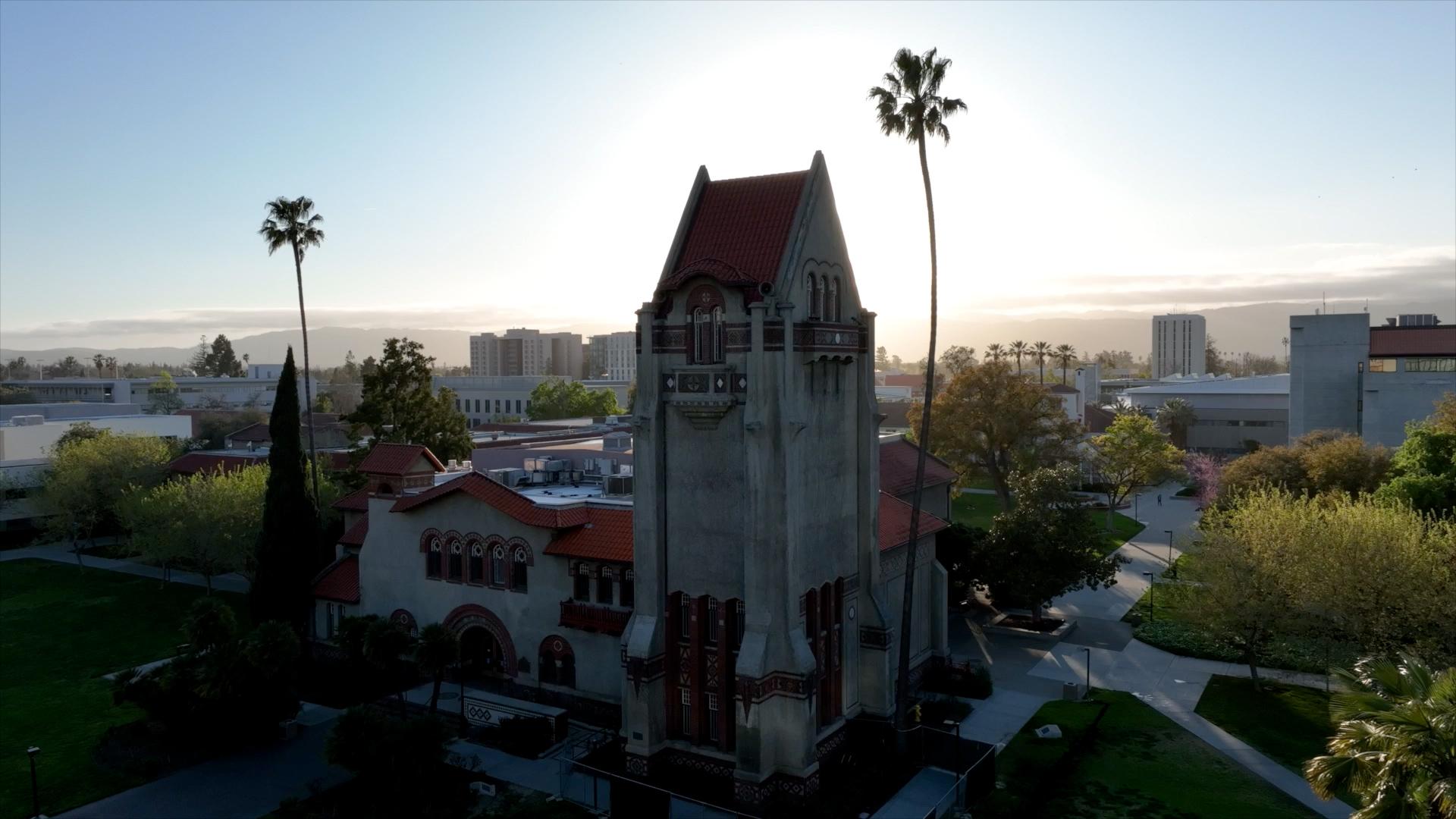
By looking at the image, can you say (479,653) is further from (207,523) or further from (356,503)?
(207,523)

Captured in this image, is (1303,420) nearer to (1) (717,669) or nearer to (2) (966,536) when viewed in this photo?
(2) (966,536)

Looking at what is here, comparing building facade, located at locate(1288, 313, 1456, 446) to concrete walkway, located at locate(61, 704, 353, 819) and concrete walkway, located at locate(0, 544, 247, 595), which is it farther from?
concrete walkway, located at locate(0, 544, 247, 595)

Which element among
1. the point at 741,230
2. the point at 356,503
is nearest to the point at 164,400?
the point at 356,503

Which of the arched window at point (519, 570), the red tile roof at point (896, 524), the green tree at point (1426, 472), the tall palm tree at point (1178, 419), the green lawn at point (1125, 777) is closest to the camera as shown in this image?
the green lawn at point (1125, 777)

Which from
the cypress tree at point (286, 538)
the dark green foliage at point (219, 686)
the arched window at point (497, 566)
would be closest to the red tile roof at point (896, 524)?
the arched window at point (497, 566)

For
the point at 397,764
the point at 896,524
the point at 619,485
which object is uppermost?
the point at 619,485

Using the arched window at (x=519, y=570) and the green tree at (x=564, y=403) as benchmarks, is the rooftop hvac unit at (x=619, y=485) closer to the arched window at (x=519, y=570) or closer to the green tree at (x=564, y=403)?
the arched window at (x=519, y=570)
